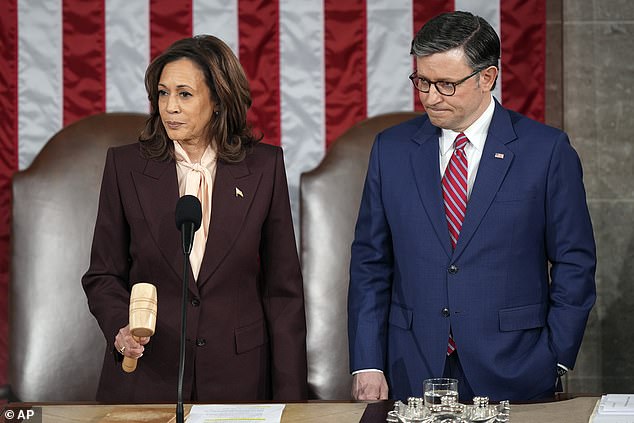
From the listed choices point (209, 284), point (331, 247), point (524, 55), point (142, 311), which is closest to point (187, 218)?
point (142, 311)

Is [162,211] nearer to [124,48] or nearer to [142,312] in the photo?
[142,312]

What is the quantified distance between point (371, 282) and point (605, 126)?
57.2 inches

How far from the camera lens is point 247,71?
158 inches

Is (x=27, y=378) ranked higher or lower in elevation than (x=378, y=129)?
lower

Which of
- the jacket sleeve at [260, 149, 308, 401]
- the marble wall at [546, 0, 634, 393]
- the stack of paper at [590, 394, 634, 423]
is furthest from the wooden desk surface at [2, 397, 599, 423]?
the marble wall at [546, 0, 634, 393]

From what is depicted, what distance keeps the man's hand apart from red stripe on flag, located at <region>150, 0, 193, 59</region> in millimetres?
1659

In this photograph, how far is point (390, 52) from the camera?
4016mm

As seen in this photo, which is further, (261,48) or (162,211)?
(261,48)

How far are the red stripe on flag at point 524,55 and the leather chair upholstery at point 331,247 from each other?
43cm

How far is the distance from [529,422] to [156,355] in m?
1.15

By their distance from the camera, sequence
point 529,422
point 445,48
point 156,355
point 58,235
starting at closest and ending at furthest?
point 529,422
point 445,48
point 156,355
point 58,235

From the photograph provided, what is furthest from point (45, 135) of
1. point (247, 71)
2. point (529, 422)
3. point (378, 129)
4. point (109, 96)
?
point (529, 422)

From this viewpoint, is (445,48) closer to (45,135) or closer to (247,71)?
(247,71)

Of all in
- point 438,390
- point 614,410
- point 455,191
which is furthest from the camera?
point 455,191
